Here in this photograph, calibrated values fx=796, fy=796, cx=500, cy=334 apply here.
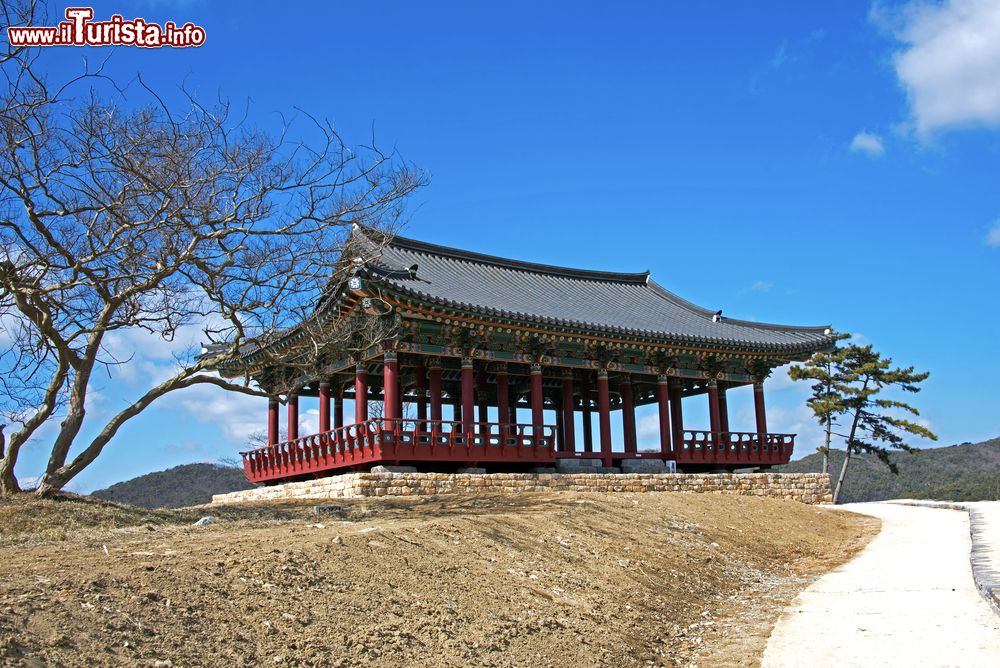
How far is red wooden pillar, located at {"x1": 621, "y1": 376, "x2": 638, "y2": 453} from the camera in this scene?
94.6ft

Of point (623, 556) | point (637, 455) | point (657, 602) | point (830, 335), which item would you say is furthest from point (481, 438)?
point (830, 335)

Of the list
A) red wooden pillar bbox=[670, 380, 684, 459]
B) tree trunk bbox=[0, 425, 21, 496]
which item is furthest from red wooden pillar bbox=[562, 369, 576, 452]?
tree trunk bbox=[0, 425, 21, 496]

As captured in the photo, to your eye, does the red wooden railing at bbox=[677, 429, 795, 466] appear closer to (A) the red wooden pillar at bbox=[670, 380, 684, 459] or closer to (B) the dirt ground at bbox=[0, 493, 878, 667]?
(A) the red wooden pillar at bbox=[670, 380, 684, 459]

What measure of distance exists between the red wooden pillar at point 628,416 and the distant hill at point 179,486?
2637cm

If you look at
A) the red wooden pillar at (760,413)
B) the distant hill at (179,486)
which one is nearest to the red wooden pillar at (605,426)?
the red wooden pillar at (760,413)

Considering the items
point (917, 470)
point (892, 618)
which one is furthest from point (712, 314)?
point (917, 470)

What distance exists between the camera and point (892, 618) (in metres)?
10.4

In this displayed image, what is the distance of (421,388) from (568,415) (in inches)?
211

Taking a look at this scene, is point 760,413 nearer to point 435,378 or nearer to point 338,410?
point 435,378

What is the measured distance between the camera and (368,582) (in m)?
8.88

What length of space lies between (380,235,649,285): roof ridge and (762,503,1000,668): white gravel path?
17.7 metres

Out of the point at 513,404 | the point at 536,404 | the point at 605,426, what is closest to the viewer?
the point at 536,404

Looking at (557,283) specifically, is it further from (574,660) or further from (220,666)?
(220,666)

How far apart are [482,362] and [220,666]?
20.5 m
